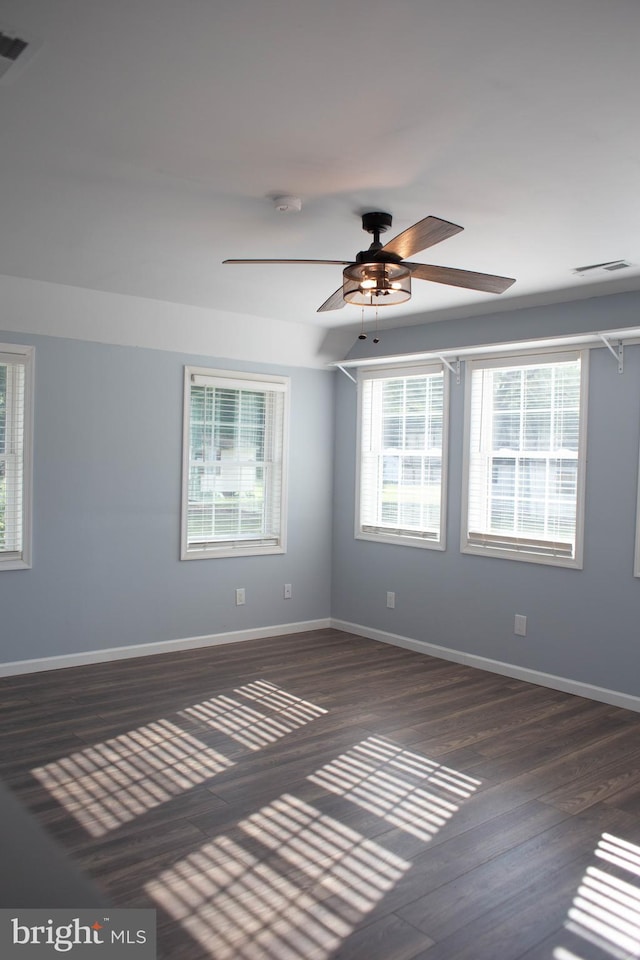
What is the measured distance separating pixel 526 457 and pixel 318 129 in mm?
3092

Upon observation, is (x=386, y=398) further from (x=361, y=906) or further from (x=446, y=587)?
(x=361, y=906)

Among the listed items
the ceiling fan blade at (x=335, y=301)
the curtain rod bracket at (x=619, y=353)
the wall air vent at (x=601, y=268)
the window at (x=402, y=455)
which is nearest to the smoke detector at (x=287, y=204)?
the ceiling fan blade at (x=335, y=301)

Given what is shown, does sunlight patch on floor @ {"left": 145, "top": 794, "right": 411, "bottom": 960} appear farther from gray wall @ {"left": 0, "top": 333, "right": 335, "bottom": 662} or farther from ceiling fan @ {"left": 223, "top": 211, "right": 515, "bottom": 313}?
gray wall @ {"left": 0, "top": 333, "right": 335, "bottom": 662}

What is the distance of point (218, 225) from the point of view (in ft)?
11.5

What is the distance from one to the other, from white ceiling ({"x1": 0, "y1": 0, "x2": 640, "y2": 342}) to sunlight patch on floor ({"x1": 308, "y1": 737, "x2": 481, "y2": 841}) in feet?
8.38

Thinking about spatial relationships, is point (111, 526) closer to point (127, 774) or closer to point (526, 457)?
point (127, 774)

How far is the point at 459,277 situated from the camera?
10.7 ft

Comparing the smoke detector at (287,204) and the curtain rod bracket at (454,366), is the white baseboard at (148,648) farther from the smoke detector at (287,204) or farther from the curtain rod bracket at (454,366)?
the smoke detector at (287,204)

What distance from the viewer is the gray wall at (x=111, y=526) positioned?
16.0 ft

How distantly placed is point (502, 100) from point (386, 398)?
3.86m

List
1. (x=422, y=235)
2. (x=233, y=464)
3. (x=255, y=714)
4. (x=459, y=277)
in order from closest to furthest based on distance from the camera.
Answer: (x=422, y=235), (x=459, y=277), (x=255, y=714), (x=233, y=464)

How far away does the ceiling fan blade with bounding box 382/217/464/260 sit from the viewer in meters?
2.66

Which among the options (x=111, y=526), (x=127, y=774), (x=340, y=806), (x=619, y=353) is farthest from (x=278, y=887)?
(x=619, y=353)

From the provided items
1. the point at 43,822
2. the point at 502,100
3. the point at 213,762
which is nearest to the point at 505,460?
the point at 213,762
